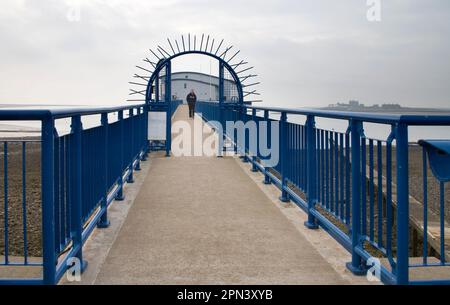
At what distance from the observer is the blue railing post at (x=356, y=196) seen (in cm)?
416

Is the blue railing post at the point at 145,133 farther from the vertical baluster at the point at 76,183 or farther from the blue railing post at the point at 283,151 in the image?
the vertical baluster at the point at 76,183

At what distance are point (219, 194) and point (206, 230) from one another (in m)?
2.26

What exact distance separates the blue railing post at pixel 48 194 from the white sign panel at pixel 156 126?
9.87m

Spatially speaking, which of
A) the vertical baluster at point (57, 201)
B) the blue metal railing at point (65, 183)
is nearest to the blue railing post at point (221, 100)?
the blue metal railing at point (65, 183)

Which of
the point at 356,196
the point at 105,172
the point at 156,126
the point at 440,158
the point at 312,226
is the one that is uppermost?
the point at 156,126

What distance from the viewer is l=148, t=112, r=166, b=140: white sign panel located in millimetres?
13257

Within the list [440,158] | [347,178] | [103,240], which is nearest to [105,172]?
[103,240]

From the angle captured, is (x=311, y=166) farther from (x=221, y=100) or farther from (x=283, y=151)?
(x=221, y=100)

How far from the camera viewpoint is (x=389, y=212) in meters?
3.66

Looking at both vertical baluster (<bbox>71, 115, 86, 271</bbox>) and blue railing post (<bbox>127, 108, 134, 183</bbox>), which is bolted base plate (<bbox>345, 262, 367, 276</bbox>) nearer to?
vertical baluster (<bbox>71, 115, 86, 271</bbox>)

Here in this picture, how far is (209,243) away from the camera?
5156 mm

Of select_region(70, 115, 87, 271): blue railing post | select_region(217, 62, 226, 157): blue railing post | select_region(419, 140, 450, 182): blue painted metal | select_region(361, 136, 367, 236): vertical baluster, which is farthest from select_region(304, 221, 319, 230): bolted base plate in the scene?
select_region(217, 62, 226, 157): blue railing post

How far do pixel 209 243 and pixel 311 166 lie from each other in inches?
54.9

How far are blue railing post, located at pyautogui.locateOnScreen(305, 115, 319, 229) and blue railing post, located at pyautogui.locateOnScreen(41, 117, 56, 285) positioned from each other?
9.95 ft
